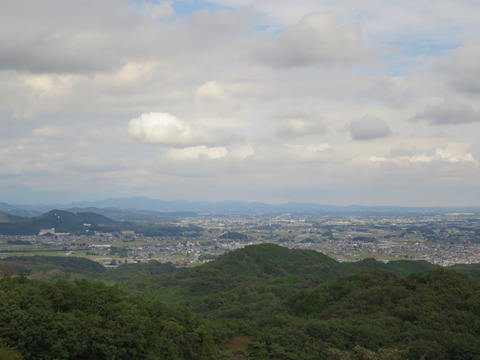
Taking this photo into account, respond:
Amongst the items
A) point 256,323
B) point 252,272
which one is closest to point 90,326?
point 256,323

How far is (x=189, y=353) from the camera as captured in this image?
29.9 m

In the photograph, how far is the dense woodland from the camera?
23969 millimetres

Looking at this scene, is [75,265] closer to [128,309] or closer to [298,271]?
[298,271]

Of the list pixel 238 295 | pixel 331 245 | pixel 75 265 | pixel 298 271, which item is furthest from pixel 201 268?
pixel 331 245

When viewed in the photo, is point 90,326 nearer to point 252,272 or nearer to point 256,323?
point 256,323

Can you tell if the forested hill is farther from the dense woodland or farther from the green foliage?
the green foliage

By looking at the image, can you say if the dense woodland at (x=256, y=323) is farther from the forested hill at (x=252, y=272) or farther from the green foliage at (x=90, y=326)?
the forested hill at (x=252, y=272)

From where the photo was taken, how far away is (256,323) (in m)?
40.0

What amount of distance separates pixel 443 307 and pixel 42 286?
100 ft

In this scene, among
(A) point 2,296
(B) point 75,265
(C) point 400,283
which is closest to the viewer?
(A) point 2,296

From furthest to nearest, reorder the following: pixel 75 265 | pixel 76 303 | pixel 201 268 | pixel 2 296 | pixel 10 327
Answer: pixel 75 265 < pixel 201 268 < pixel 76 303 < pixel 2 296 < pixel 10 327

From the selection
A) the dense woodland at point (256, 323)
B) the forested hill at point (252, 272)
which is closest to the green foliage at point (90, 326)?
the dense woodland at point (256, 323)

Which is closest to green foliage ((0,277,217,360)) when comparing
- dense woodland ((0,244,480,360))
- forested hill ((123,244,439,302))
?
dense woodland ((0,244,480,360))

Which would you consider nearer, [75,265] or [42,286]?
Result: [42,286]
